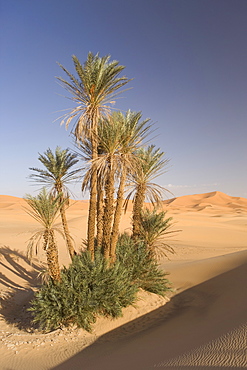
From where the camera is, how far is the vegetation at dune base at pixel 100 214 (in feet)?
27.3

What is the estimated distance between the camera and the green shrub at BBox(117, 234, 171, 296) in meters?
10.5

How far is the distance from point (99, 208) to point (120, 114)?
12.2ft

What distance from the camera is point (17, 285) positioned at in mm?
13156

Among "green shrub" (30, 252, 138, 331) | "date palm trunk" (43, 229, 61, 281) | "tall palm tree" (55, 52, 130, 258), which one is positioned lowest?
"green shrub" (30, 252, 138, 331)

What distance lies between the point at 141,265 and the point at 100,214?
8.25 feet

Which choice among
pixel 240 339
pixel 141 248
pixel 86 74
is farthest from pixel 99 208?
pixel 240 339

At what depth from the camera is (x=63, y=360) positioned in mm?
6758

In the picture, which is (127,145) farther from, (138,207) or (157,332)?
(157,332)

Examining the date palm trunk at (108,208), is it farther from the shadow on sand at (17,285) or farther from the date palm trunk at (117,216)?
the shadow on sand at (17,285)

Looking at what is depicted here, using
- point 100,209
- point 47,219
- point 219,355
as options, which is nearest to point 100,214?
point 100,209

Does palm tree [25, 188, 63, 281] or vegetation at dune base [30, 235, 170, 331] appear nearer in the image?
vegetation at dune base [30, 235, 170, 331]

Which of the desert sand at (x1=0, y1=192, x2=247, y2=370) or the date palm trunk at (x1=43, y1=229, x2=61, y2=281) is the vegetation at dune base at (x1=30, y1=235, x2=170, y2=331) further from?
the desert sand at (x1=0, y1=192, x2=247, y2=370)

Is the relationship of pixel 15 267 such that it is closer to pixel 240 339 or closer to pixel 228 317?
pixel 228 317

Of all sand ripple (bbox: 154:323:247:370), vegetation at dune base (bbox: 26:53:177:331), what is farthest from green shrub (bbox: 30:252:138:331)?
sand ripple (bbox: 154:323:247:370)
